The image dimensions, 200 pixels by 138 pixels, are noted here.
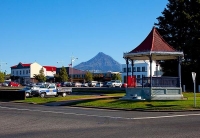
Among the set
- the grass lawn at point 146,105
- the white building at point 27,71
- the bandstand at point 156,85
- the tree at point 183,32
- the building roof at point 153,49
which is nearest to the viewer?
the grass lawn at point 146,105

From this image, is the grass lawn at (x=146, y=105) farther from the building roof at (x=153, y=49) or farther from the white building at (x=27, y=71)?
the white building at (x=27, y=71)

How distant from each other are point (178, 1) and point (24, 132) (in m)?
46.2

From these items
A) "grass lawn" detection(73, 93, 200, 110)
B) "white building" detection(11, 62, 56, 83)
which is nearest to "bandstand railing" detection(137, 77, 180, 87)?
"grass lawn" detection(73, 93, 200, 110)

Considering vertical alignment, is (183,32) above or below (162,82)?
above

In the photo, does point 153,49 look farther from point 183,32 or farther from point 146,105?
point 183,32

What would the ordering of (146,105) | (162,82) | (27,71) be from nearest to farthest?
(146,105), (162,82), (27,71)

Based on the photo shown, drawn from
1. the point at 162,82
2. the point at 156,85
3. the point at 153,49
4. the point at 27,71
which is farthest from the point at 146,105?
the point at 27,71

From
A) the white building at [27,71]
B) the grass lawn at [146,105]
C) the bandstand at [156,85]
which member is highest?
the white building at [27,71]

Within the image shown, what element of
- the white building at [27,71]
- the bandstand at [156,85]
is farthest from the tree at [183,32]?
the white building at [27,71]

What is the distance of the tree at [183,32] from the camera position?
2047 inches

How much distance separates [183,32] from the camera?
55.1 metres

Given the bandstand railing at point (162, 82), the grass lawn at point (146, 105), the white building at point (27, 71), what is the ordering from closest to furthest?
the grass lawn at point (146, 105) → the bandstand railing at point (162, 82) → the white building at point (27, 71)

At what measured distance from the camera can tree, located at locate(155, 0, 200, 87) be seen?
52000 mm

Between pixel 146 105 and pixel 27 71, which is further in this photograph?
pixel 27 71
